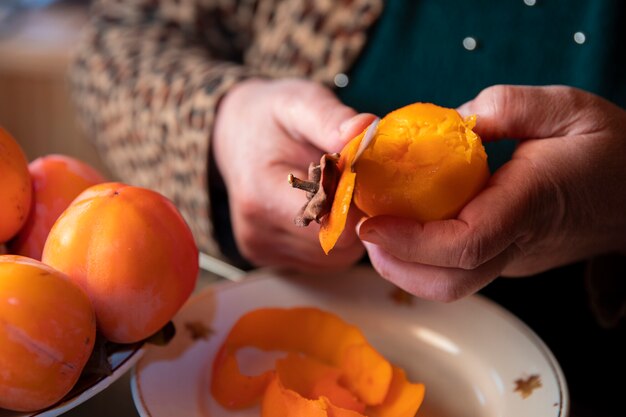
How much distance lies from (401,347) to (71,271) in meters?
0.28

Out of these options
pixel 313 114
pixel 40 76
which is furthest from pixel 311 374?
pixel 40 76

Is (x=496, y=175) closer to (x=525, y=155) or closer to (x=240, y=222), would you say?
(x=525, y=155)

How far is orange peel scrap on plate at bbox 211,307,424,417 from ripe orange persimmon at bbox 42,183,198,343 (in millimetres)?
89

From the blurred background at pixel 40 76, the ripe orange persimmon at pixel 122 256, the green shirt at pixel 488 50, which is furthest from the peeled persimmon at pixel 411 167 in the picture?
the blurred background at pixel 40 76

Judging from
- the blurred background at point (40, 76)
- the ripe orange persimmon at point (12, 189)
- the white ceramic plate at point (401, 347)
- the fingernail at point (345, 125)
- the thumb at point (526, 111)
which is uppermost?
the thumb at point (526, 111)

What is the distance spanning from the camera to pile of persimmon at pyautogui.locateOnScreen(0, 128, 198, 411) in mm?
375

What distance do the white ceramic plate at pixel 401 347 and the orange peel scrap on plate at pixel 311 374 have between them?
17 mm

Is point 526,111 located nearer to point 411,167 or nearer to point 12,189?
point 411,167

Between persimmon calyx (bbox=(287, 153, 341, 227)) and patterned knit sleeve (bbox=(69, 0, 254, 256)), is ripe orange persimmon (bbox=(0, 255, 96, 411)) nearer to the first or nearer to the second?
persimmon calyx (bbox=(287, 153, 341, 227))

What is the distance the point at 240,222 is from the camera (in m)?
0.67

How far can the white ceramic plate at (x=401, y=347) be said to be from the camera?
482 mm

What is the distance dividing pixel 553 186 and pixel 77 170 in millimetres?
340

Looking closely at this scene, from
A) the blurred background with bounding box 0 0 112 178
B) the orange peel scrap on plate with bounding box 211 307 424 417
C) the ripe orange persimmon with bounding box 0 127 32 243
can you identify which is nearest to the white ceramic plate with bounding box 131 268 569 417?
the orange peel scrap on plate with bounding box 211 307 424 417

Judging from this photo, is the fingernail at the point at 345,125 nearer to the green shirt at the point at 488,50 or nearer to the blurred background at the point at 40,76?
the green shirt at the point at 488,50
